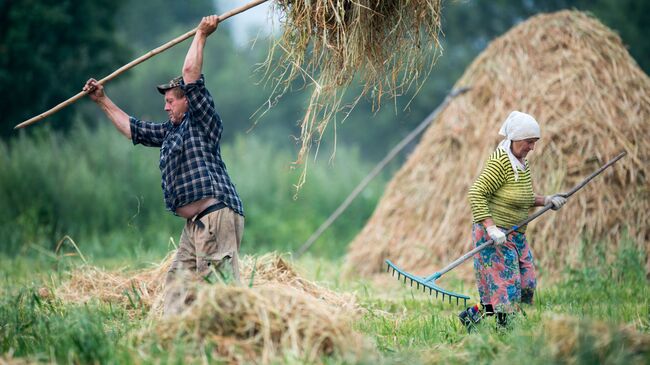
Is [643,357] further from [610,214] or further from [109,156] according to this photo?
[109,156]

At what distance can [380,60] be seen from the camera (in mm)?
5398

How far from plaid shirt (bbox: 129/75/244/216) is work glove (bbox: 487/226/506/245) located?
5.47ft

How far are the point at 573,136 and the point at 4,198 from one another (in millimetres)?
8492

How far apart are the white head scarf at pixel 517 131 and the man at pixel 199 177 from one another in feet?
6.23

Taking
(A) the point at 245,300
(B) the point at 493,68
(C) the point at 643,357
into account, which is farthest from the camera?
(B) the point at 493,68

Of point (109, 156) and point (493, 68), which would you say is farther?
point (109, 156)

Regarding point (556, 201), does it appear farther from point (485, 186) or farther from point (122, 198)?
point (122, 198)

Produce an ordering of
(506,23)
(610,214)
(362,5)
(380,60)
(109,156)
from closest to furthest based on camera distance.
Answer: (362,5), (380,60), (610,214), (109,156), (506,23)

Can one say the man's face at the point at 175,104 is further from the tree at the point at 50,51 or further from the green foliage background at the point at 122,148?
the tree at the point at 50,51

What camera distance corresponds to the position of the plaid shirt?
4.73m

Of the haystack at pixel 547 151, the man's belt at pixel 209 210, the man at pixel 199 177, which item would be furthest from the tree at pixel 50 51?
the man's belt at pixel 209 210

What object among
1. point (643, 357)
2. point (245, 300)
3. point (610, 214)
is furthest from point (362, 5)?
point (610, 214)

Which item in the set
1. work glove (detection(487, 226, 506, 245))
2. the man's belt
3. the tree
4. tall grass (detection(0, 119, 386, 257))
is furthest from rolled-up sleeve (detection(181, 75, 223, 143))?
the tree

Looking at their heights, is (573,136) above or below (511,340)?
above
